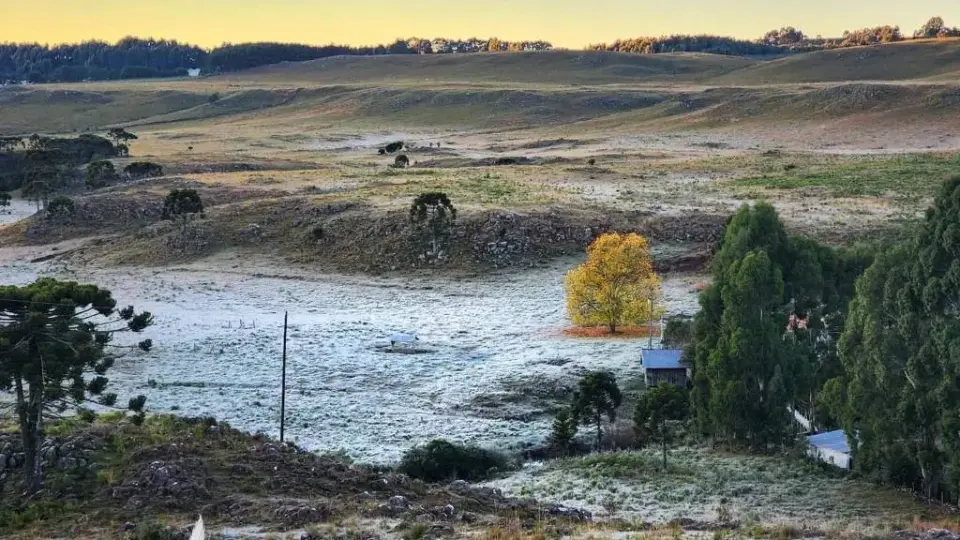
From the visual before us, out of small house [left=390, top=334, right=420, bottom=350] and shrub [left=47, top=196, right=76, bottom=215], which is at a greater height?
shrub [left=47, top=196, right=76, bottom=215]

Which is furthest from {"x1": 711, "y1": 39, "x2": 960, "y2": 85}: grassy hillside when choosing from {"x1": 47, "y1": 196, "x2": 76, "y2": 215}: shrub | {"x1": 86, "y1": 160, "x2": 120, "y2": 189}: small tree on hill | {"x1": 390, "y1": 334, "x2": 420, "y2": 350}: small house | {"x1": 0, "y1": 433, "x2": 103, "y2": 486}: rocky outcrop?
{"x1": 0, "y1": 433, "x2": 103, "y2": 486}: rocky outcrop

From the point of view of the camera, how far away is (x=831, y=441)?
89.0ft

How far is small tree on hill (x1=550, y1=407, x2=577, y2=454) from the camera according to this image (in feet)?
98.9

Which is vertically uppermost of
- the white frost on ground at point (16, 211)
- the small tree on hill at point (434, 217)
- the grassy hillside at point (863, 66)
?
the grassy hillside at point (863, 66)

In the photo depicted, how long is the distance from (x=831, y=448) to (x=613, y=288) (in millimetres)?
17823

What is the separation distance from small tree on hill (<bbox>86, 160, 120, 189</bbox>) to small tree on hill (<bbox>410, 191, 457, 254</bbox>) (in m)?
36.8

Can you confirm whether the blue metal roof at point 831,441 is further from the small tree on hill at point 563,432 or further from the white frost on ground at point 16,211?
the white frost on ground at point 16,211

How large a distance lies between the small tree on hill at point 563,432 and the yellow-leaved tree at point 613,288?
1261cm

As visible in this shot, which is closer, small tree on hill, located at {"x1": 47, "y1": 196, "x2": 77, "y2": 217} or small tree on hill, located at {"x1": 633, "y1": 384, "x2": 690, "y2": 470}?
small tree on hill, located at {"x1": 633, "y1": 384, "x2": 690, "y2": 470}

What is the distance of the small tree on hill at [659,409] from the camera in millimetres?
28672

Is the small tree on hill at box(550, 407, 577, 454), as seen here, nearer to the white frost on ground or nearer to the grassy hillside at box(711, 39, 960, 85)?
the white frost on ground

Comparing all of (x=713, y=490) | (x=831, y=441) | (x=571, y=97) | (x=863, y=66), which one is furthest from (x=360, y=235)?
(x=863, y=66)

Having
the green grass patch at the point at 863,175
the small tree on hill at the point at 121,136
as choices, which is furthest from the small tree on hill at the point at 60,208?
the small tree on hill at the point at 121,136

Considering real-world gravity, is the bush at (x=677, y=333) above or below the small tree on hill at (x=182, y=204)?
below
